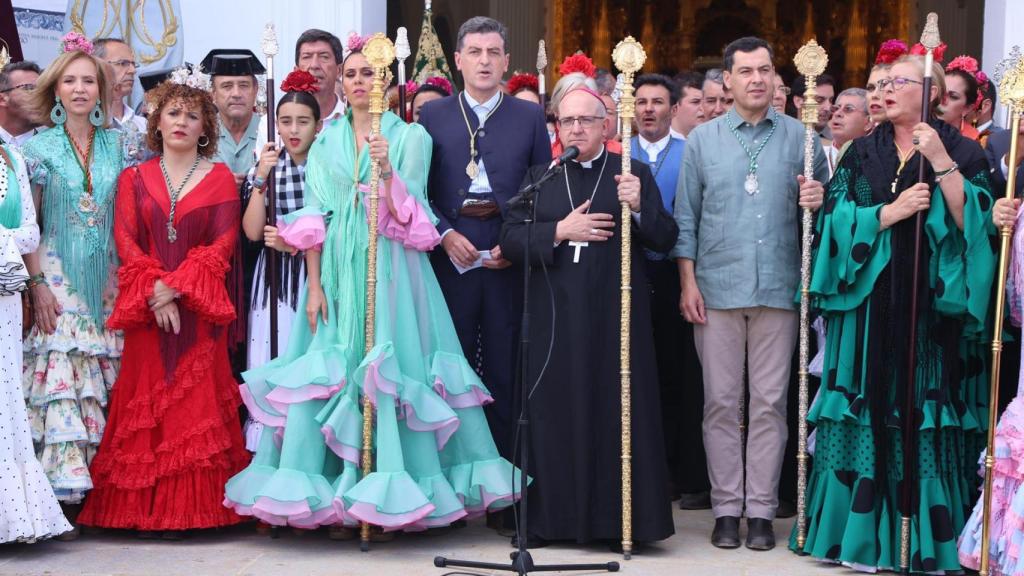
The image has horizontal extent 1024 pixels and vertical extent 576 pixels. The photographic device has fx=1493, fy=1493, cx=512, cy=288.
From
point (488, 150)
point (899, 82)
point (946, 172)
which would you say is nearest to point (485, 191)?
point (488, 150)

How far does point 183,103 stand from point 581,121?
1830 millimetres

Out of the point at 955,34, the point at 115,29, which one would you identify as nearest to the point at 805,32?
the point at 955,34

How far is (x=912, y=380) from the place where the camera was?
601cm

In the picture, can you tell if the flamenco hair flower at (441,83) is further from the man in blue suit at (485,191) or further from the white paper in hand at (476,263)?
the white paper in hand at (476,263)

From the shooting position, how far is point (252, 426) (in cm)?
690

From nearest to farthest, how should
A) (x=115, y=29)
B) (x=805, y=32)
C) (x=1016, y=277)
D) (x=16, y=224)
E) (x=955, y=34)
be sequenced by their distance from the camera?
(x=1016, y=277)
(x=16, y=224)
(x=115, y=29)
(x=955, y=34)
(x=805, y=32)

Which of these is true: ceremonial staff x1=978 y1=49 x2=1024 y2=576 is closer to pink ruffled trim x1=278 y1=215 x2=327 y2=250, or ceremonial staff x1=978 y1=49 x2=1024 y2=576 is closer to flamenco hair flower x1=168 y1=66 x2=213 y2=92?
pink ruffled trim x1=278 y1=215 x2=327 y2=250

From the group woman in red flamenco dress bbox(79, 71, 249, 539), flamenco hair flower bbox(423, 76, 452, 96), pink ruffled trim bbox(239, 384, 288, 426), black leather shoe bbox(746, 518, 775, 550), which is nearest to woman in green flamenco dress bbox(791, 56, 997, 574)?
black leather shoe bbox(746, 518, 775, 550)

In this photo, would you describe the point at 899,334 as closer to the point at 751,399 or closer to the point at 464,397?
the point at 751,399

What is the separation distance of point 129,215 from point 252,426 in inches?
43.9

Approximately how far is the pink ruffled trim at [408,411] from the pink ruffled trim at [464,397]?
0.30 feet

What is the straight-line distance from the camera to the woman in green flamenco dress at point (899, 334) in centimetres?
600

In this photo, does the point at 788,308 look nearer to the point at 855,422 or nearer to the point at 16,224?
the point at 855,422

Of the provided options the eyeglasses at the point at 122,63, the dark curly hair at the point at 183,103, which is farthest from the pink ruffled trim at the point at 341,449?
the eyeglasses at the point at 122,63
